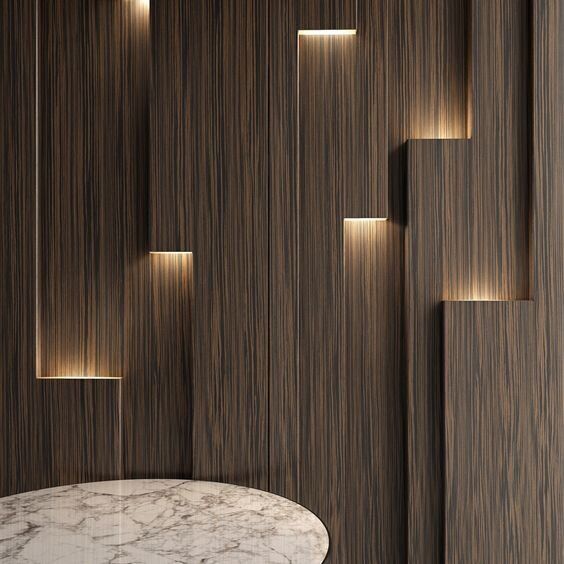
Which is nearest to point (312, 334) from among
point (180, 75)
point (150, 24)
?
point (180, 75)

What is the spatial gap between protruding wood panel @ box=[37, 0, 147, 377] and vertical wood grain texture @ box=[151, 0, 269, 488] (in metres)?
0.12

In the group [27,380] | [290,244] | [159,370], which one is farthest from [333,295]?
[27,380]

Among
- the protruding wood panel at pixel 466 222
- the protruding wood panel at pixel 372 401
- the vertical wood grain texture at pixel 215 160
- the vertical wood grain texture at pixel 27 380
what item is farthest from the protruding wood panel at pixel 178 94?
the protruding wood panel at pixel 466 222

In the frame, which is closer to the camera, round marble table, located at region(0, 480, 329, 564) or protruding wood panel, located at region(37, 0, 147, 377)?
round marble table, located at region(0, 480, 329, 564)

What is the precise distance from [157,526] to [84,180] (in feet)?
3.17

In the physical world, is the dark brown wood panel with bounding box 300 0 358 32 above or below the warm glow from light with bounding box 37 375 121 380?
above

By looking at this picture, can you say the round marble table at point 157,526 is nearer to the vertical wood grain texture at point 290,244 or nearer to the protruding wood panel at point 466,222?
the vertical wood grain texture at point 290,244

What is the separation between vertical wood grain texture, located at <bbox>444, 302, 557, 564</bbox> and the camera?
1.62m

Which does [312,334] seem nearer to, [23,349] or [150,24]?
[23,349]

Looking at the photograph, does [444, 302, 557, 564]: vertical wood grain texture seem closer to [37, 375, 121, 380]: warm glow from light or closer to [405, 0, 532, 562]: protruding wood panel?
[405, 0, 532, 562]: protruding wood panel

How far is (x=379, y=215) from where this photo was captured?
1.68 metres

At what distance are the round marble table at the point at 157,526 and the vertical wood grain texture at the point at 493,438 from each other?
48cm

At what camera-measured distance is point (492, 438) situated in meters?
1.63

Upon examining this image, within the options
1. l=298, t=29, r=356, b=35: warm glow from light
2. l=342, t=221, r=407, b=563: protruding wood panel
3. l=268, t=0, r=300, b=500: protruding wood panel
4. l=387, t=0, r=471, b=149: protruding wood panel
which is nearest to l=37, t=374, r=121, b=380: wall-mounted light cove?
l=268, t=0, r=300, b=500: protruding wood panel
